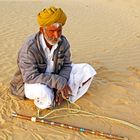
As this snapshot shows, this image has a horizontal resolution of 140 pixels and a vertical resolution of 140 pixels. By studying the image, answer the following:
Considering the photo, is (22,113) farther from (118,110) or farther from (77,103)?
(118,110)

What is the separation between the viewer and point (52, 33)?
442 cm

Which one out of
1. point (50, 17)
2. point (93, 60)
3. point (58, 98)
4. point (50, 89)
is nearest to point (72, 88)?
point (58, 98)

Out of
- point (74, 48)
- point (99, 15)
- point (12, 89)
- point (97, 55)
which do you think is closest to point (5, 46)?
point (74, 48)

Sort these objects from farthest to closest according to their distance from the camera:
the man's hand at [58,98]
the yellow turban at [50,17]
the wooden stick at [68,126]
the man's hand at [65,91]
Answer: the man's hand at [58,98] < the man's hand at [65,91] < the yellow turban at [50,17] < the wooden stick at [68,126]

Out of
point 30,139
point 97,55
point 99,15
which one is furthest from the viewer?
point 99,15

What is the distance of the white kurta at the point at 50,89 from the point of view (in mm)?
4461

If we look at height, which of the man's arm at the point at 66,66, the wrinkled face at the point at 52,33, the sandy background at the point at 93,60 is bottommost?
the sandy background at the point at 93,60

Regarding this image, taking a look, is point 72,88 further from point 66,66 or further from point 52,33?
point 52,33

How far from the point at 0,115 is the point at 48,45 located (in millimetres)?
1132

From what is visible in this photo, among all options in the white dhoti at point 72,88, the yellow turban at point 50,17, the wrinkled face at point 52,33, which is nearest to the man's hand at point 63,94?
the white dhoti at point 72,88

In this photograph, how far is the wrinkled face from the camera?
4398mm

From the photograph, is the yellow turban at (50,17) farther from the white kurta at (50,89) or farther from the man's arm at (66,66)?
the man's arm at (66,66)

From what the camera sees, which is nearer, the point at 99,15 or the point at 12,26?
the point at 12,26

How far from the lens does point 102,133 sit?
13.9ft
